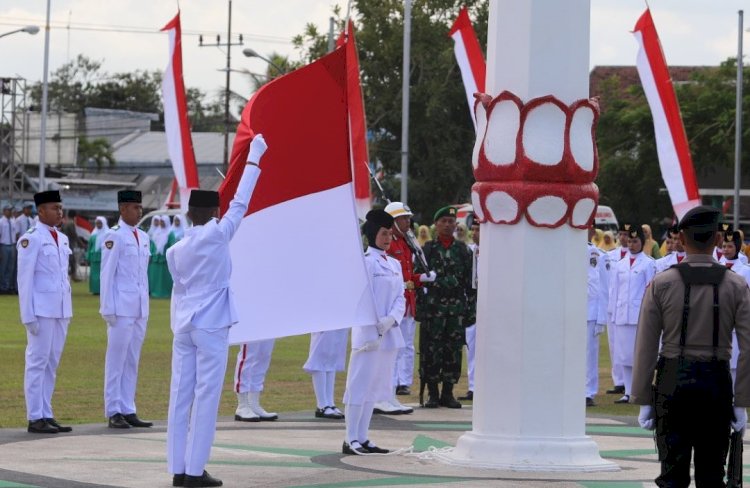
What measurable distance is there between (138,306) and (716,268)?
277 inches

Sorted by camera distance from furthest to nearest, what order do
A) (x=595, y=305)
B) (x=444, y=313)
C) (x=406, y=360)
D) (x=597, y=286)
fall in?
(x=597, y=286) → (x=595, y=305) → (x=406, y=360) → (x=444, y=313)

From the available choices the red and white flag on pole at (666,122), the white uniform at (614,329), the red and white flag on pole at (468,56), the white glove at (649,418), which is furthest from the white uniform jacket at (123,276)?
the white glove at (649,418)

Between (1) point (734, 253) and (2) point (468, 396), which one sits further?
(2) point (468, 396)

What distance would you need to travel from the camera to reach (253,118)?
1228 cm

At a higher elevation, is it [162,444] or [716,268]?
[716,268]

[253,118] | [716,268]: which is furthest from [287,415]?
[716,268]

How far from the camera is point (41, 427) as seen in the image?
13742 mm

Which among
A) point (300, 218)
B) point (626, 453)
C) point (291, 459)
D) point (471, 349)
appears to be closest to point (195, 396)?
point (291, 459)

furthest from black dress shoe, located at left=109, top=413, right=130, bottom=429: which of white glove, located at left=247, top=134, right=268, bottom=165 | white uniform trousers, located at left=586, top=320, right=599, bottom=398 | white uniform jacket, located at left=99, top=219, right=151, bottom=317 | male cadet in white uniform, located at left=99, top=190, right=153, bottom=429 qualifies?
white uniform trousers, located at left=586, top=320, right=599, bottom=398

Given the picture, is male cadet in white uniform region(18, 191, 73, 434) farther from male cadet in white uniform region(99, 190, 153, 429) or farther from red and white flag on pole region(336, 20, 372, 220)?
red and white flag on pole region(336, 20, 372, 220)

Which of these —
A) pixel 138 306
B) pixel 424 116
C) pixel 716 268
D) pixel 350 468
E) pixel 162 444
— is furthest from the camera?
pixel 424 116

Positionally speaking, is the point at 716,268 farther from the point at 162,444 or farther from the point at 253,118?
the point at 162,444

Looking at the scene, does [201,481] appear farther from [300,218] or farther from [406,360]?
[406,360]

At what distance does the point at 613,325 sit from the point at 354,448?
6.91 meters
